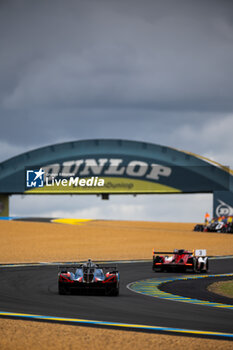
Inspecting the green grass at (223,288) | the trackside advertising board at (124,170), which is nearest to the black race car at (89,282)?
the green grass at (223,288)

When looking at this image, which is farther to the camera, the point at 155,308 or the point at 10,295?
the point at 10,295

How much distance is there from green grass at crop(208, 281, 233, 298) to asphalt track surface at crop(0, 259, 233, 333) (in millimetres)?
471

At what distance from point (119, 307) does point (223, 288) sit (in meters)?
8.77

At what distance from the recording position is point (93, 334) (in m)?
15.8

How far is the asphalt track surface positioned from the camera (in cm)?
1773

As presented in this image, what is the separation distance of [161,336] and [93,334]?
Answer: 1662 millimetres

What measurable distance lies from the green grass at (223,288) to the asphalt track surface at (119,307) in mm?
471

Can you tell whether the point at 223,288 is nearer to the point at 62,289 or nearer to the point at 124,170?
the point at 62,289

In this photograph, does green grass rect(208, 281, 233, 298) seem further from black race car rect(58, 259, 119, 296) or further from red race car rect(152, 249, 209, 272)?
red race car rect(152, 249, 209, 272)

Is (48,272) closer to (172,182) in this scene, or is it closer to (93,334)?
(93,334)

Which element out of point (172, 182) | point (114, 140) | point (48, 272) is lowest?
point (48, 272)

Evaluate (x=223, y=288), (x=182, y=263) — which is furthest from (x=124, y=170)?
(x=223, y=288)


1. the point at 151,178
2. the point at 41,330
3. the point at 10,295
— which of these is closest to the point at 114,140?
the point at 151,178

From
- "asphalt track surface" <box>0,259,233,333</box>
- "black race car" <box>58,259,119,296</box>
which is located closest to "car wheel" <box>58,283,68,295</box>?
"black race car" <box>58,259,119,296</box>
